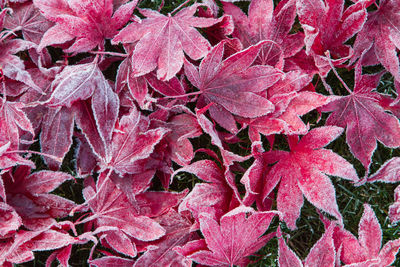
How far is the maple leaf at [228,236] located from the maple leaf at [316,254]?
0.07m

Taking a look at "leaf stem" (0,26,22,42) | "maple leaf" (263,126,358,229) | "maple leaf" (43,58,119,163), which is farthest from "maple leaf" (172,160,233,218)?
"leaf stem" (0,26,22,42)

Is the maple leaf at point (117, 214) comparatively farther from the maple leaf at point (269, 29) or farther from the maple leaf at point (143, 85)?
the maple leaf at point (269, 29)

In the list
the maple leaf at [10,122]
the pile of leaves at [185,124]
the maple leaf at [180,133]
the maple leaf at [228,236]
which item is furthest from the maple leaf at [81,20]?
the maple leaf at [228,236]

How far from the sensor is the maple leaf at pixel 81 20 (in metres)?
0.96

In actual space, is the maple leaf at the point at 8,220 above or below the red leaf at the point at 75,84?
below

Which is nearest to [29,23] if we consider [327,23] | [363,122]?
[327,23]

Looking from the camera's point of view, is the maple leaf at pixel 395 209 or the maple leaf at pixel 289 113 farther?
the maple leaf at pixel 395 209

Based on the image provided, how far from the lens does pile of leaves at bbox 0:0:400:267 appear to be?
3.26 feet

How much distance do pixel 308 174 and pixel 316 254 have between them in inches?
8.4

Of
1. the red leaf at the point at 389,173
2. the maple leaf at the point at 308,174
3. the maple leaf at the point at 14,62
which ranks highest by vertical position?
the maple leaf at the point at 14,62

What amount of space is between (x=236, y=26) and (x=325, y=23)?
23cm

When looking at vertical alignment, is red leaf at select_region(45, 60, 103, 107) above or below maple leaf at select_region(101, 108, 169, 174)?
above

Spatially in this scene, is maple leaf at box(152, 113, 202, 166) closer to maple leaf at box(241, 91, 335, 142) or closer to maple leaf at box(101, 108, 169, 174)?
maple leaf at box(101, 108, 169, 174)

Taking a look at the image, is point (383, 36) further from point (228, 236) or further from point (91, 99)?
point (91, 99)
